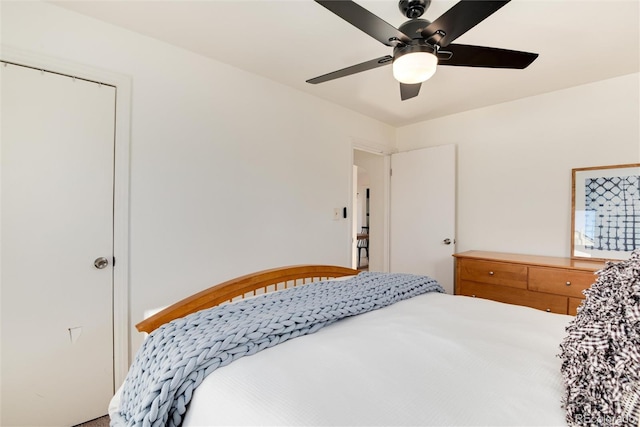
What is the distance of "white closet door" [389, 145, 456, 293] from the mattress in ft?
7.13

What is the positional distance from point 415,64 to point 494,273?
82.4 inches

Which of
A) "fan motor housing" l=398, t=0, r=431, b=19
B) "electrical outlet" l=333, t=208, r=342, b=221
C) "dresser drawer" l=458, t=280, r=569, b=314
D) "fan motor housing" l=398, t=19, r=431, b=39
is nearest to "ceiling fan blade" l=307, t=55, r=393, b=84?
"fan motor housing" l=398, t=19, r=431, b=39

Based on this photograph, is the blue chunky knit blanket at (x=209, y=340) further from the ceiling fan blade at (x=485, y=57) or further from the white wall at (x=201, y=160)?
the ceiling fan blade at (x=485, y=57)

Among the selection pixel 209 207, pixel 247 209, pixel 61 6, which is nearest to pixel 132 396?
pixel 209 207

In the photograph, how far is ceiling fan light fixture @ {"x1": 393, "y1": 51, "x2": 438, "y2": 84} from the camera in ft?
4.54

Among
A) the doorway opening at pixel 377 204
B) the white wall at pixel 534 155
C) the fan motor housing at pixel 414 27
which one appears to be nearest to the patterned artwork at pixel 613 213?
the white wall at pixel 534 155

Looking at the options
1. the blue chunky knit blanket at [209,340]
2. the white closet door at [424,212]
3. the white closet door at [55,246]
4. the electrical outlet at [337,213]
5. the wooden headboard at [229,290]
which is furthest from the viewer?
the white closet door at [424,212]

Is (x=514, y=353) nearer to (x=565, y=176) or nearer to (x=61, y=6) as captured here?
(x=565, y=176)

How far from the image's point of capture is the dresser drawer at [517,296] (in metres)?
2.40

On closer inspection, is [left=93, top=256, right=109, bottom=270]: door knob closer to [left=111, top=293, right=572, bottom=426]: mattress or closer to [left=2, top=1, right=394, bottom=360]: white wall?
[left=2, top=1, right=394, bottom=360]: white wall

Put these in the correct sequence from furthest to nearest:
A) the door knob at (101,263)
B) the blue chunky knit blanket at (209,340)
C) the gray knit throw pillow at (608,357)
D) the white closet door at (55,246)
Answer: the door knob at (101,263)
the white closet door at (55,246)
the blue chunky knit blanket at (209,340)
the gray knit throw pillow at (608,357)

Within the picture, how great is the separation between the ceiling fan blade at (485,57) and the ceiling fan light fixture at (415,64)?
0.14 m

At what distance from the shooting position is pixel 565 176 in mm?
2729

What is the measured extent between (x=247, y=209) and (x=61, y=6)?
1.59 m
